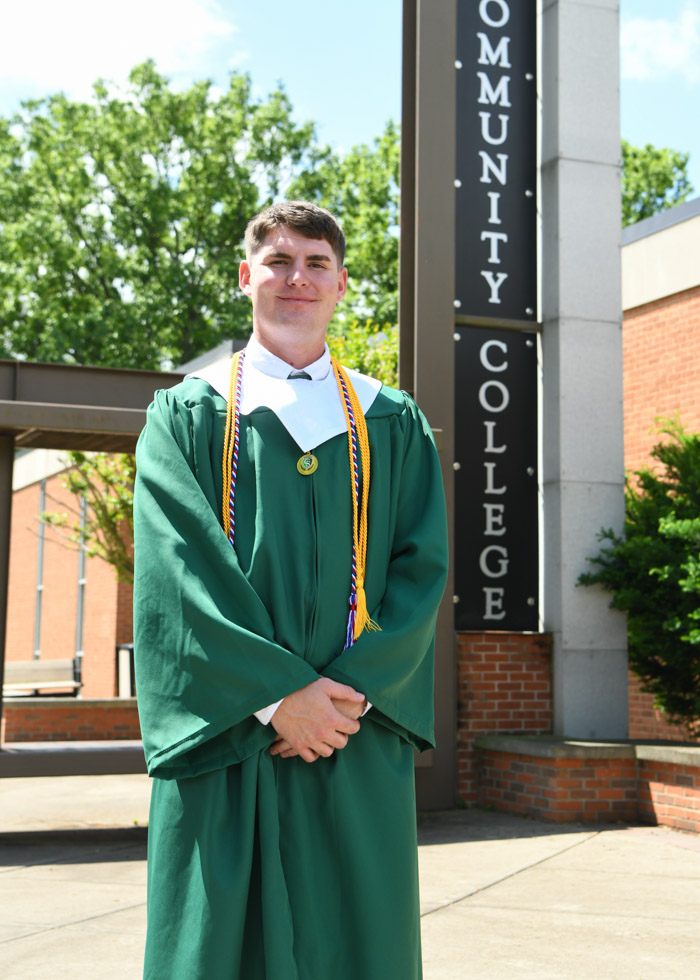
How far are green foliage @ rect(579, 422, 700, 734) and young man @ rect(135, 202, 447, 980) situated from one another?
18.3 ft

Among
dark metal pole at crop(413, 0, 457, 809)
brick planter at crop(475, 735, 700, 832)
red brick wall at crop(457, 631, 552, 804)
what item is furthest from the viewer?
red brick wall at crop(457, 631, 552, 804)

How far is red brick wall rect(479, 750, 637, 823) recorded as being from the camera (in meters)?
7.83

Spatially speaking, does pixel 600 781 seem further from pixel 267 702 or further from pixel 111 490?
pixel 111 490

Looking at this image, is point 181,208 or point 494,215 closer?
point 494,215

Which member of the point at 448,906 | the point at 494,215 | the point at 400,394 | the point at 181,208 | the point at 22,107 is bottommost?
the point at 448,906

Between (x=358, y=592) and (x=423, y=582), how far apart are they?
19 centimetres

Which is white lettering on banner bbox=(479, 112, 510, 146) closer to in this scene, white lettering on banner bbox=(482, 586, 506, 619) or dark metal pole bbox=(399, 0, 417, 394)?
dark metal pole bbox=(399, 0, 417, 394)

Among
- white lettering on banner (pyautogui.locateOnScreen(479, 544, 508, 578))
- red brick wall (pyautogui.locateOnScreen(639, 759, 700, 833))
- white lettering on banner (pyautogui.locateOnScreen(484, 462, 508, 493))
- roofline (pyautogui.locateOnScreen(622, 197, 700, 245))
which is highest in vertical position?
roofline (pyautogui.locateOnScreen(622, 197, 700, 245))

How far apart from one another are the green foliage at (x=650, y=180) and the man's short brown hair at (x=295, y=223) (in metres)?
30.9

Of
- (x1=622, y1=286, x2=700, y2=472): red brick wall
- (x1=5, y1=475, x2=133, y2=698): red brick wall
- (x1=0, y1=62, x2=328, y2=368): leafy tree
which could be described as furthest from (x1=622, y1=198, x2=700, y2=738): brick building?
(x1=0, y1=62, x2=328, y2=368): leafy tree

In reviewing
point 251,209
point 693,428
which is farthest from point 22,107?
point 693,428

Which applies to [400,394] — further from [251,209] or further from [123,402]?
[251,209]

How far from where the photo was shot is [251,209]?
3103cm

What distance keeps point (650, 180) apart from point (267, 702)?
3287 cm
